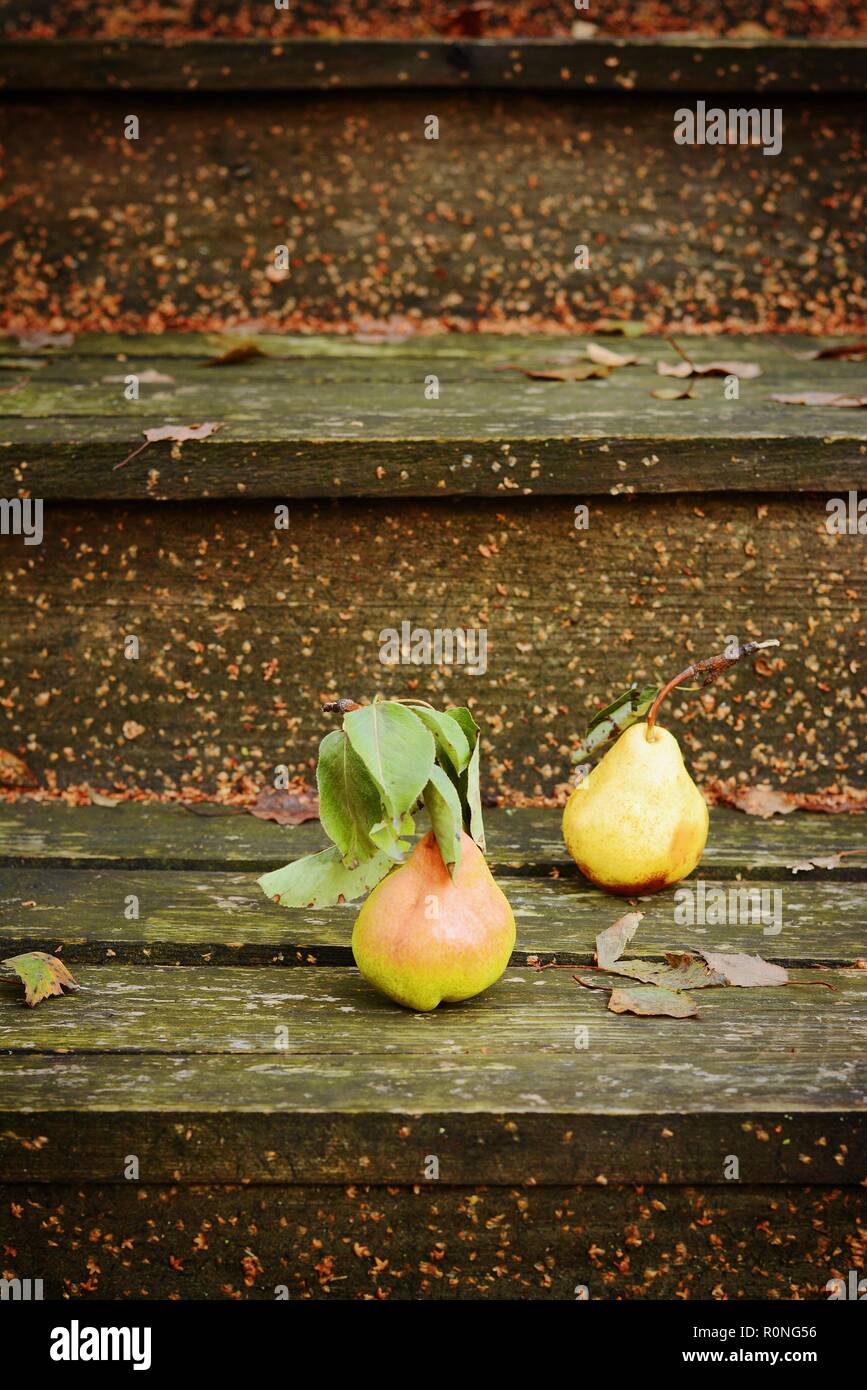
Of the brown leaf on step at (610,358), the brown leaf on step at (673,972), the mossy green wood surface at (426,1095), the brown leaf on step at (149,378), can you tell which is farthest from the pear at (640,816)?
the brown leaf on step at (149,378)

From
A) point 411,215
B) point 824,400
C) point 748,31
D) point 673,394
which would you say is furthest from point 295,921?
point 748,31

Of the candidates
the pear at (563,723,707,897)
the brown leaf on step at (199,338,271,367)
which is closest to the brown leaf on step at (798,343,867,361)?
the brown leaf on step at (199,338,271,367)

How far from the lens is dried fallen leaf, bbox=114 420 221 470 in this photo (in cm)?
185

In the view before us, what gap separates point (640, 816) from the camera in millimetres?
1580

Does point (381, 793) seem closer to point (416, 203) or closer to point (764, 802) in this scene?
point (764, 802)

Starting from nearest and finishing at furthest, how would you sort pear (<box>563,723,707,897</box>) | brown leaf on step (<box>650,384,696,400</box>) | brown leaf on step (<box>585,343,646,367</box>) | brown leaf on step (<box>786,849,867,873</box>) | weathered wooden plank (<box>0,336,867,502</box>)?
pear (<box>563,723,707,897</box>)
brown leaf on step (<box>786,849,867,873</box>)
weathered wooden plank (<box>0,336,867,502</box>)
brown leaf on step (<box>650,384,696,400</box>)
brown leaf on step (<box>585,343,646,367</box>)

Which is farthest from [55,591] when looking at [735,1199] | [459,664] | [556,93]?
[556,93]

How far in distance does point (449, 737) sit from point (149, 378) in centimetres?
124

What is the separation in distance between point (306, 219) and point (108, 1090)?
1913 mm

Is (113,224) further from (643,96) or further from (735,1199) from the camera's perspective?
(735,1199)

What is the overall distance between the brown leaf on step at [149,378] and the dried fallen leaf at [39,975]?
1137mm

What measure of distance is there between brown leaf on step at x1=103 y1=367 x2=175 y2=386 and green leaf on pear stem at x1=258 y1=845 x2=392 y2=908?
1.16 m

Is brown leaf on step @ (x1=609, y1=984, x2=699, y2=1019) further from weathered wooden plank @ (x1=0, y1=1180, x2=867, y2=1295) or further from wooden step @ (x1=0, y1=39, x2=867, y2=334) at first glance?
wooden step @ (x1=0, y1=39, x2=867, y2=334)

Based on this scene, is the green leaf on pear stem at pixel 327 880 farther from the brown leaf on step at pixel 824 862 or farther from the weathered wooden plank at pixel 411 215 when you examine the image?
the weathered wooden plank at pixel 411 215
